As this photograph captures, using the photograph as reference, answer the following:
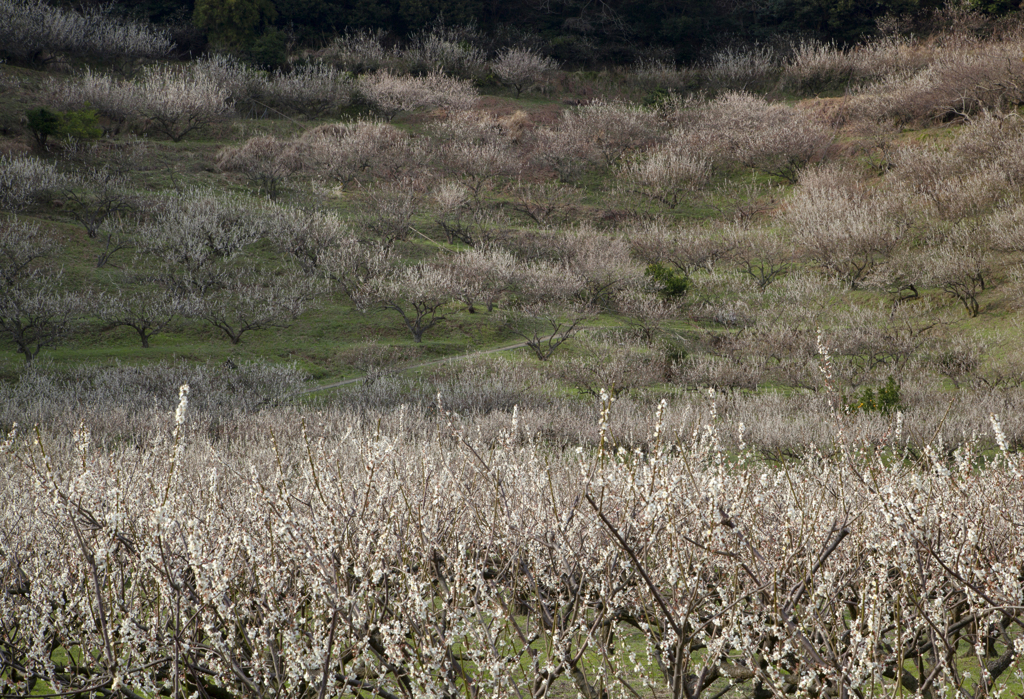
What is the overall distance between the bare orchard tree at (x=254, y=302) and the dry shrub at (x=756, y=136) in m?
15.8

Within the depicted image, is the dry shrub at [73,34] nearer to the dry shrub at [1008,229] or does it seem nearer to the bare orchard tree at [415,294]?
the bare orchard tree at [415,294]

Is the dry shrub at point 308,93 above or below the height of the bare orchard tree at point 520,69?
below

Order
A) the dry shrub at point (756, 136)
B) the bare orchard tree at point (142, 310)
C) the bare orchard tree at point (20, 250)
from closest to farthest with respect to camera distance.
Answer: the bare orchard tree at point (142, 310), the bare orchard tree at point (20, 250), the dry shrub at point (756, 136)

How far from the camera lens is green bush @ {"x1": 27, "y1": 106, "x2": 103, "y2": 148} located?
879 inches

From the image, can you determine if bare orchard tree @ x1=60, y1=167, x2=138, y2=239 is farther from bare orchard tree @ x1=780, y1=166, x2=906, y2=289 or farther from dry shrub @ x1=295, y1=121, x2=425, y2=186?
bare orchard tree @ x1=780, y1=166, x2=906, y2=289

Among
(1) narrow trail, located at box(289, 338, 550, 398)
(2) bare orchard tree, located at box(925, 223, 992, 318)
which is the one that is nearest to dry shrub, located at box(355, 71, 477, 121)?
(1) narrow trail, located at box(289, 338, 550, 398)

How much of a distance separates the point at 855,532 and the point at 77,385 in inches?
466

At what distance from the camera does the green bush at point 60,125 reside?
22.3 meters

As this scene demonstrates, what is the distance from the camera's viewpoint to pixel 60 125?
22594 millimetres

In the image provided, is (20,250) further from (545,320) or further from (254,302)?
(545,320)

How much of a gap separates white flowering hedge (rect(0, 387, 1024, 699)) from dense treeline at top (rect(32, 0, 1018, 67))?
111ft

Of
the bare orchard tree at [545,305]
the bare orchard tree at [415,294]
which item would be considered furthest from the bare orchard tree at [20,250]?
the bare orchard tree at [545,305]

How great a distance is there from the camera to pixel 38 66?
2998 cm

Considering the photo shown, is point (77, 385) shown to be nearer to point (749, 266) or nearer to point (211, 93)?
point (749, 266)
